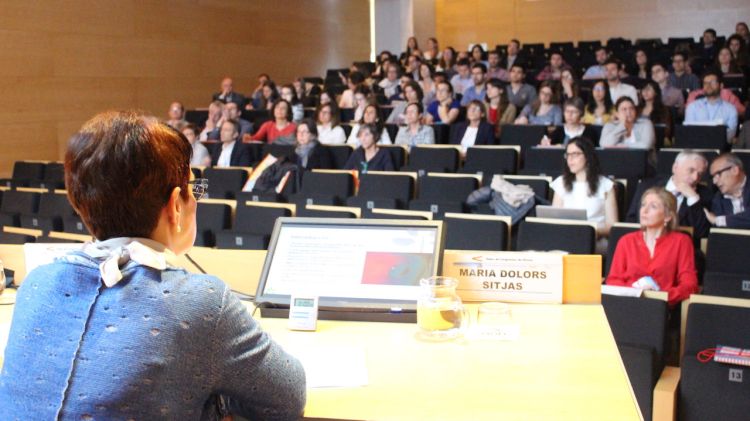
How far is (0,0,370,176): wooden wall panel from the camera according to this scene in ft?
32.7

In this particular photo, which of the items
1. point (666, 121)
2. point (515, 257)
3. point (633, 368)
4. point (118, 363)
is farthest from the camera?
point (666, 121)

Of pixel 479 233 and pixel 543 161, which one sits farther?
pixel 543 161

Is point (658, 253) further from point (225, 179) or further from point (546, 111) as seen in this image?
point (546, 111)

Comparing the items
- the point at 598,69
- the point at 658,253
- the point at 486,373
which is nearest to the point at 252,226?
the point at 658,253

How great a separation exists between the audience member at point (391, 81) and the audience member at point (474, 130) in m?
3.38

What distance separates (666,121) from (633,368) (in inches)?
206

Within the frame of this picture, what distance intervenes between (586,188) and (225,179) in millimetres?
3317

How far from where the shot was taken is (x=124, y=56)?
1131 cm

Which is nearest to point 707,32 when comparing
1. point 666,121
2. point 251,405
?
point 666,121

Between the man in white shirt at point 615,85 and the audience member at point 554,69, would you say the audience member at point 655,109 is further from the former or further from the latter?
the audience member at point 554,69

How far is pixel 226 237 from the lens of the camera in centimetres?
554

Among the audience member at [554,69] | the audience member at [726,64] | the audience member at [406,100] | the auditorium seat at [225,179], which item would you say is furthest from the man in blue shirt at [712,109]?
the auditorium seat at [225,179]

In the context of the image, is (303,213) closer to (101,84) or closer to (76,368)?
(76,368)

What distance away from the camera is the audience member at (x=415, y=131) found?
8242mm
